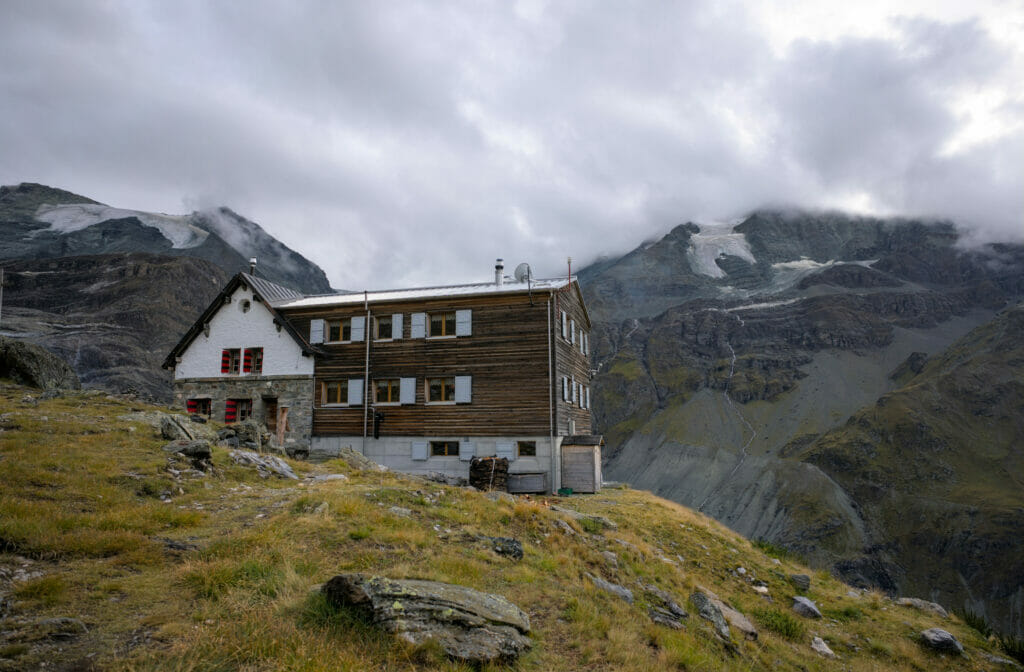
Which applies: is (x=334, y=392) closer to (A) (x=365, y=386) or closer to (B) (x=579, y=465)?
(A) (x=365, y=386)

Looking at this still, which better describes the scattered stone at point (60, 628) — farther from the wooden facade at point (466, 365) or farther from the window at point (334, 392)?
the window at point (334, 392)

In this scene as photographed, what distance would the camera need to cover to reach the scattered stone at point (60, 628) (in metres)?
6.69

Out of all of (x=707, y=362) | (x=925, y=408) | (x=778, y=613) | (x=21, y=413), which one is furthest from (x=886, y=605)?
(x=707, y=362)

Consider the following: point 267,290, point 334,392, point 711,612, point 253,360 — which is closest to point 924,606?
point 711,612

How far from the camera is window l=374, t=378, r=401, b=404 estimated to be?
113 ft

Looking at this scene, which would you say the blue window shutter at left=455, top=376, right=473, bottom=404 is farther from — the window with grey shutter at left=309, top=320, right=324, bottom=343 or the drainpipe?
the window with grey shutter at left=309, top=320, right=324, bottom=343

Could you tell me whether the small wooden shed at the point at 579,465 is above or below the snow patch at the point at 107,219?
below

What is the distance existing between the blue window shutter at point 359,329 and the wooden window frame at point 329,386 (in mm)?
2618

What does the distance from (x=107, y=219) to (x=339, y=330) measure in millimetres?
189974

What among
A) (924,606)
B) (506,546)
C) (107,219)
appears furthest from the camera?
(107,219)

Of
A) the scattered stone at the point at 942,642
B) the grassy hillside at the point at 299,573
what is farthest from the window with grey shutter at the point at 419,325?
the scattered stone at the point at 942,642

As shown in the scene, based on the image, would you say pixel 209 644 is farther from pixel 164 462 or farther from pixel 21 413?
pixel 21 413

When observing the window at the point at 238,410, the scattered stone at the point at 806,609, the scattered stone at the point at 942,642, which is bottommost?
the scattered stone at the point at 942,642

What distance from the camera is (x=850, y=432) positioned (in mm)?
127125
